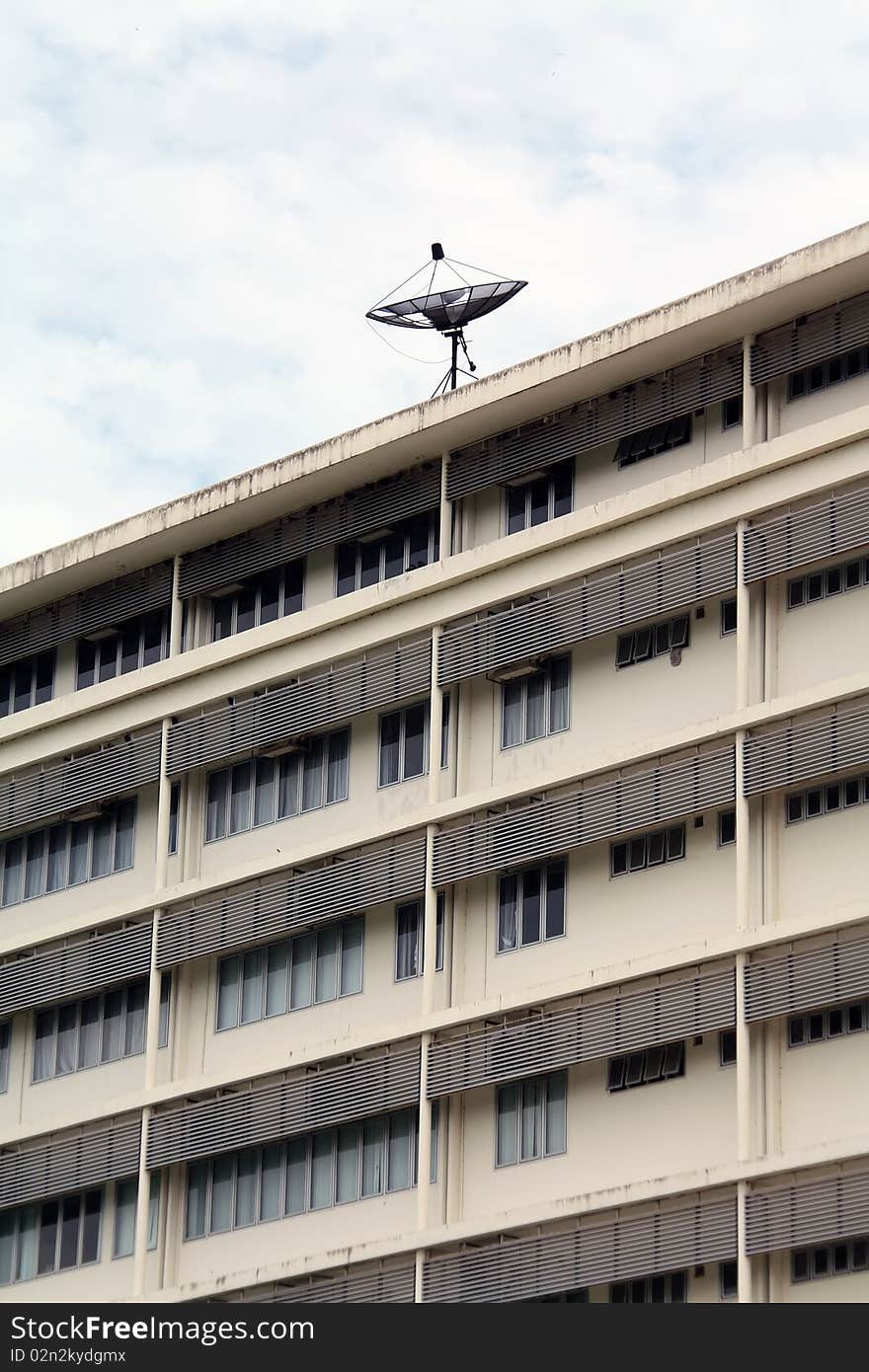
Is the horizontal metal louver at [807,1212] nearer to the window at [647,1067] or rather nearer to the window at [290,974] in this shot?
the window at [647,1067]

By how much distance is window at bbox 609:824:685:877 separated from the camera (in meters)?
41.0

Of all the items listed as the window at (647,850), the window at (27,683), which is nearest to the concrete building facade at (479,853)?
the window at (647,850)

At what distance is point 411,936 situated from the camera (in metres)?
Answer: 43.4

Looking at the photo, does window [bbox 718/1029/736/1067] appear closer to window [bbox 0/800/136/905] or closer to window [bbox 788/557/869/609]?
window [bbox 788/557/869/609]

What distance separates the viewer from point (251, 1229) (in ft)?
144

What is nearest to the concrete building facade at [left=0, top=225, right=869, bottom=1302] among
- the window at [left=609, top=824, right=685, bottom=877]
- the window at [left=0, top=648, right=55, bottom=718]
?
the window at [left=609, top=824, right=685, bottom=877]

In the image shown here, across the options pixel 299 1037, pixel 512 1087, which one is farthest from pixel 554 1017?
pixel 299 1037

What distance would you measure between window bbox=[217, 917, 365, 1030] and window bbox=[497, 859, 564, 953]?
8.15ft

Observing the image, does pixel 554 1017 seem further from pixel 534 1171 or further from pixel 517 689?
pixel 517 689

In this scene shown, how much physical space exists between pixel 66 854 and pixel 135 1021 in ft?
11.0

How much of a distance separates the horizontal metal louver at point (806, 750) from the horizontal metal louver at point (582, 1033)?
8.48 ft

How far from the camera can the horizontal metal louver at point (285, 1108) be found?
139 ft

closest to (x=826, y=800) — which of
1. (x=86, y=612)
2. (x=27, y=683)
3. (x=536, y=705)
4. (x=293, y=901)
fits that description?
(x=536, y=705)

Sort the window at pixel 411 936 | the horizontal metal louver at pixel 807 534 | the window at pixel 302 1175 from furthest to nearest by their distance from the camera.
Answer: the window at pixel 411 936 < the window at pixel 302 1175 < the horizontal metal louver at pixel 807 534
